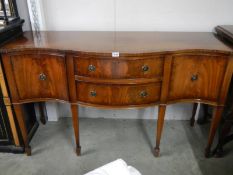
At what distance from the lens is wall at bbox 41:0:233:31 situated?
1.72m

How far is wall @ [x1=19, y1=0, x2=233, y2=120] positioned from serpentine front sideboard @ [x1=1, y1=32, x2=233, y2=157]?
0.33 m

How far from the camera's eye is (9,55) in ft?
4.35

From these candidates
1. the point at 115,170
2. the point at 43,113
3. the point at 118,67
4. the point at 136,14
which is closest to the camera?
the point at 115,170

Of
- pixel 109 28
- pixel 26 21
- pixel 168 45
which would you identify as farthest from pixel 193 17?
pixel 26 21

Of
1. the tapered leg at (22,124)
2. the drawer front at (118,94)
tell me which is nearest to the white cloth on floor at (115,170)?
the drawer front at (118,94)

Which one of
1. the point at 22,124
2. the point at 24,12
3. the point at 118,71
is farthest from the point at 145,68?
the point at 24,12

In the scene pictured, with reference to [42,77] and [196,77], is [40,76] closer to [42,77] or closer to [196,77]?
[42,77]

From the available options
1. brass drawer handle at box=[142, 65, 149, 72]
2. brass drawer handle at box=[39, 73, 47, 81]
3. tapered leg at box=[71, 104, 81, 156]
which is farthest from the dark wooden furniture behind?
brass drawer handle at box=[142, 65, 149, 72]

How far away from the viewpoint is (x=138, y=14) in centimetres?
176

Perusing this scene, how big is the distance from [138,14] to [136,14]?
2 cm

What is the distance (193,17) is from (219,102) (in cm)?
72

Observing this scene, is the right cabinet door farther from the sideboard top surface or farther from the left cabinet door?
the left cabinet door

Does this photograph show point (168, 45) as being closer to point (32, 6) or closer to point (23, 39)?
point (23, 39)

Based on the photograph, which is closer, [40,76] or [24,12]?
[40,76]
